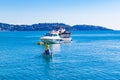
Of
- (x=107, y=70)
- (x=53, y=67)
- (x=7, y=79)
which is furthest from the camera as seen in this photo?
(x=53, y=67)

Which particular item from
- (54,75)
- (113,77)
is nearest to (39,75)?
(54,75)

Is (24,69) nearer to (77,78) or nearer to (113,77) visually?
(77,78)

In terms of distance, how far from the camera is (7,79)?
5206cm

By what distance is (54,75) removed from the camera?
182 ft

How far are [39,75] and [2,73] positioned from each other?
25.4 feet

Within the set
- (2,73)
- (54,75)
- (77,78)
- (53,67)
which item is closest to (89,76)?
(77,78)

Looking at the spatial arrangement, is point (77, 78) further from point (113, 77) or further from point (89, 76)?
point (113, 77)

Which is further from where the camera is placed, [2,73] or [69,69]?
[69,69]

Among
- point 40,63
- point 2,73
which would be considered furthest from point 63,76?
point 40,63

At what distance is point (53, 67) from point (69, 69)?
4.99 meters

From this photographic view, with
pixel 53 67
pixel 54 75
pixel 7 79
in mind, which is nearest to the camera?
pixel 7 79

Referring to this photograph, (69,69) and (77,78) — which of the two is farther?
(69,69)

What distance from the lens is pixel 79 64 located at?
68812 mm

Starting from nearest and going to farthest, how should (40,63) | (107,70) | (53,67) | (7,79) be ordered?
1. (7,79)
2. (107,70)
3. (53,67)
4. (40,63)
